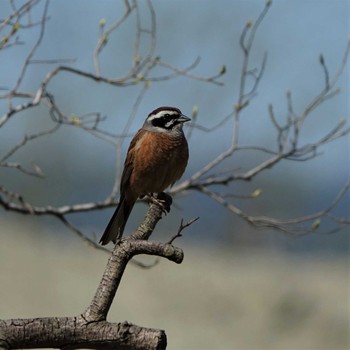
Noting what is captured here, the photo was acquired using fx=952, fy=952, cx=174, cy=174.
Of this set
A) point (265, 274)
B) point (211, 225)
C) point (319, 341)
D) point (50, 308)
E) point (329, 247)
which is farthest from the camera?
point (329, 247)

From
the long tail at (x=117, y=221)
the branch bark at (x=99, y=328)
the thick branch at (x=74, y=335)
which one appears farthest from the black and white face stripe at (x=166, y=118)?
the thick branch at (x=74, y=335)

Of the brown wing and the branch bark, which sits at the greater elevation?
the brown wing

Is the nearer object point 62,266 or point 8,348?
point 8,348

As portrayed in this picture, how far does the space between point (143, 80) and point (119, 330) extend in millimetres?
4097

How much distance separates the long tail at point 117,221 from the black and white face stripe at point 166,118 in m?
0.61

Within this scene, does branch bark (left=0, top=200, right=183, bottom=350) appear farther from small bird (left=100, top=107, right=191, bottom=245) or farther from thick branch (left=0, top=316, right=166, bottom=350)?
small bird (left=100, top=107, right=191, bottom=245)

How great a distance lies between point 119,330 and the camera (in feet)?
11.4

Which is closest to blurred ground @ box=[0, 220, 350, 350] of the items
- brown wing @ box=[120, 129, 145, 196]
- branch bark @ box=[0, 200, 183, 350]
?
brown wing @ box=[120, 129, 145, 196]

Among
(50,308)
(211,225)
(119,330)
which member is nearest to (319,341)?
(50,308)

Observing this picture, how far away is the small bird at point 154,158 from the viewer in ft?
21.7

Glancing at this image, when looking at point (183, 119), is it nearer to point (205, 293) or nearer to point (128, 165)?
point (128, 165)

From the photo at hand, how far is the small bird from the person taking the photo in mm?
6625

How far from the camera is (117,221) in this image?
628 centimetres

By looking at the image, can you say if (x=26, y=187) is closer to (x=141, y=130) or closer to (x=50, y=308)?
(x=50, y=308)
